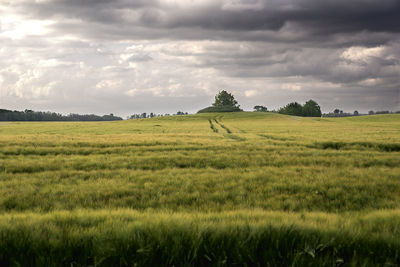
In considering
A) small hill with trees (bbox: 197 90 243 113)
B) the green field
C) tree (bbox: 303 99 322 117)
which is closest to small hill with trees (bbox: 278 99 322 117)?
tree (bbox: 303 99 322 117)

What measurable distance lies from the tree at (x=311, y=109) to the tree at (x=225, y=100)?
45.7 meters

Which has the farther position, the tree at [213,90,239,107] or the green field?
the tree at [213,90,239,107]

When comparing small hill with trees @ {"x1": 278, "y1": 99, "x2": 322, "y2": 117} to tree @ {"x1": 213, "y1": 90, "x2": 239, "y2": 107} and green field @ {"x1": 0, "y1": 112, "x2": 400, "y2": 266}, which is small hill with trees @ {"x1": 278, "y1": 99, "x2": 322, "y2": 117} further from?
green field @ {"x1": 0, "y1": 112, "x2": 400, "y2": 266}

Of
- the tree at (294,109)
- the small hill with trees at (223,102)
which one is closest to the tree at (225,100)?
the small hill with trees at (223,102)

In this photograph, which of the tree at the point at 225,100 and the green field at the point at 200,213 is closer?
the green field at the point at 200,213

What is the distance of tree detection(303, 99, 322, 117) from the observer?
518 feet

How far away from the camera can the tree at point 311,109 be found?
158 m

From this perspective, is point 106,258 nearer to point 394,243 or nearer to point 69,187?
point 394,243

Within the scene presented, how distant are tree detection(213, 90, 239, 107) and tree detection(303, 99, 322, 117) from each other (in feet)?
150

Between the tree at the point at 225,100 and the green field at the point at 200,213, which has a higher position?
the tree at the point at 225,100

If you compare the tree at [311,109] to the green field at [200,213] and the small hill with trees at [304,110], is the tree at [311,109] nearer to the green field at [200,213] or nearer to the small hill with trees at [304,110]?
the small hill with trees at [304,110]

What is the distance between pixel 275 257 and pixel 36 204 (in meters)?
6.00

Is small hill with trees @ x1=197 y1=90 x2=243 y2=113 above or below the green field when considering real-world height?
above

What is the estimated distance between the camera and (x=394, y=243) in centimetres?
298
